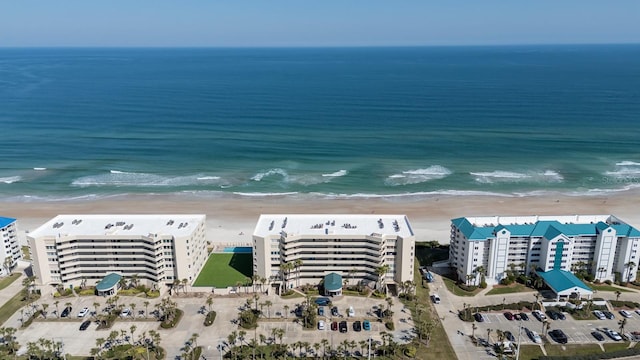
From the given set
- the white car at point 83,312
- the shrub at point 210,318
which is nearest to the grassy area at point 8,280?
the white car at point 83,312

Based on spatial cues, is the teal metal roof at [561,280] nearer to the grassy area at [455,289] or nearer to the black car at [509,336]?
the grassy area at [455,289]

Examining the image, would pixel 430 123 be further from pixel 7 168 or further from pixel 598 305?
pixel 7 168

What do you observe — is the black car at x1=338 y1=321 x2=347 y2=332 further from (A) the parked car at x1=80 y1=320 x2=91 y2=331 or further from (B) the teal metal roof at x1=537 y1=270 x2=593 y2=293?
(A) the parked car at x1=80 y1=320 x2=91 y2=331

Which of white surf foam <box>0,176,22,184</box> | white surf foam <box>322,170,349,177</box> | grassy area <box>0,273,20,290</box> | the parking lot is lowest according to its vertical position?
the parking lot

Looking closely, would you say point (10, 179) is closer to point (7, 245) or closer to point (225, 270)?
point (7, 245)

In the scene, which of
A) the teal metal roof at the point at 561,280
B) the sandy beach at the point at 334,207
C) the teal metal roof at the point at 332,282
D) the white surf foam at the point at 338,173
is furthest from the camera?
the white surf foam at the point at 338,173

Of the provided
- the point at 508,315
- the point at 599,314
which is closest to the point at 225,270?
the point at 508,315

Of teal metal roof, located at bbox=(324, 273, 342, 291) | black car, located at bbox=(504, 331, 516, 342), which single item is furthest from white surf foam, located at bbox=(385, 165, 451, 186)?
black car, located at bbox=(504, 331, 516, 342)
